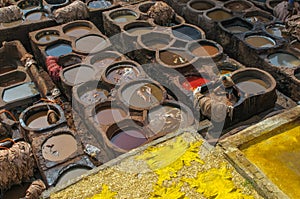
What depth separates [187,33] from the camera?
1355 cm

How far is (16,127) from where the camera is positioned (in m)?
10.7

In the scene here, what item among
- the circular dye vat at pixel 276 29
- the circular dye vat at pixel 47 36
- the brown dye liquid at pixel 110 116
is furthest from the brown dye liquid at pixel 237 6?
the brown dye liquid at pixel 110 116

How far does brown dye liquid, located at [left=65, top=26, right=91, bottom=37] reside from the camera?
546 inches

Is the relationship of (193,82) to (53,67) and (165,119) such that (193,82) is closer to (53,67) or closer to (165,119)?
(165,119)

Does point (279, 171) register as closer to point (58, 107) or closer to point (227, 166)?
point (227, 166)

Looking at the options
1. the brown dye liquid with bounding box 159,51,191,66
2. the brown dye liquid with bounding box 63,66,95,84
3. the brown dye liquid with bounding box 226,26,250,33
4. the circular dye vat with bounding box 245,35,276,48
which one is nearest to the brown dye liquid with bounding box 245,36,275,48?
the circular dye vat with bounding box 245,35,276,48

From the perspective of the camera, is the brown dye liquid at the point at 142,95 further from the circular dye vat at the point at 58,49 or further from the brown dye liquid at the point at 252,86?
the circular dye vat at the point at 58,49

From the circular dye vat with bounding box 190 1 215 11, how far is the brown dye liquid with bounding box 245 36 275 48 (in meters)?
2.90

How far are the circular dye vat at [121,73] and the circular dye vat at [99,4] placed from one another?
490cm

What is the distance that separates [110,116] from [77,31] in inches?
212

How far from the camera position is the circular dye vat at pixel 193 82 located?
11102 mm

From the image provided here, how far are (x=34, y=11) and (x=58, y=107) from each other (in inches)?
264

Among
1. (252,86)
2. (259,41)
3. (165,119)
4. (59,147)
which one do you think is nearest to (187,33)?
(259,41)

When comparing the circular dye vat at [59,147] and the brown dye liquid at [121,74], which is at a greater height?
the brown dye liquid at [121,74]
